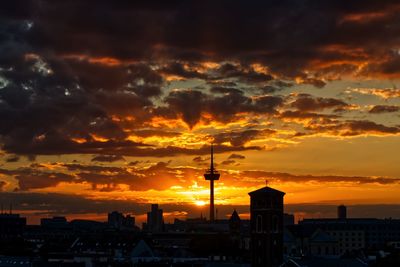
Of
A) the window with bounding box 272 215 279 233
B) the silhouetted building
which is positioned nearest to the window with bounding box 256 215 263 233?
the silhouetted building

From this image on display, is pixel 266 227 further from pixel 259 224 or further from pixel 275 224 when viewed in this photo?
pixel 275 224

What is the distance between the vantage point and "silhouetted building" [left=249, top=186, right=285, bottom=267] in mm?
193625

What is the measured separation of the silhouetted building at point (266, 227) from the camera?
194 m

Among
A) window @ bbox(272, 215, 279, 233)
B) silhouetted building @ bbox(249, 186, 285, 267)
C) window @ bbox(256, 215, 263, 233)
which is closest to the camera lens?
silhouetted building @ bbox(249, 186, 285, 267)

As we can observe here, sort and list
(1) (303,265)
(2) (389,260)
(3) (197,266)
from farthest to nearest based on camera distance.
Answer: (3) (197,266) → (2) (389,260) → (1) (303,265)

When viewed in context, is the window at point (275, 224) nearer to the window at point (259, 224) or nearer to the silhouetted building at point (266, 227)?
the silhouetted building at point (266, 227)

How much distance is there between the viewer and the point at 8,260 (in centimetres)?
19912

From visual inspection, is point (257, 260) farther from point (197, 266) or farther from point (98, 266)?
point (98, 266)

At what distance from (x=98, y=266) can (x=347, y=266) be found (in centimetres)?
6031

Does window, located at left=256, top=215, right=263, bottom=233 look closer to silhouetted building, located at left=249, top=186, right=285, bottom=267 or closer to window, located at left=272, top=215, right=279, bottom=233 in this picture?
silhouetted building, located at left=249, top=186, right=285, bottom=267

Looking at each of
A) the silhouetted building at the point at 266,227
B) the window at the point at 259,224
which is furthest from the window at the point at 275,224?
the window at the point at 259,224

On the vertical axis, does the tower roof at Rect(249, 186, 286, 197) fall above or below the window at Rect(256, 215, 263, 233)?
above

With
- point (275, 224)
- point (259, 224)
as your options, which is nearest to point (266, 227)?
point (259, 224)

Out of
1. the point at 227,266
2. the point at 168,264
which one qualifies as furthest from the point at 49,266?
the point at 227,266
